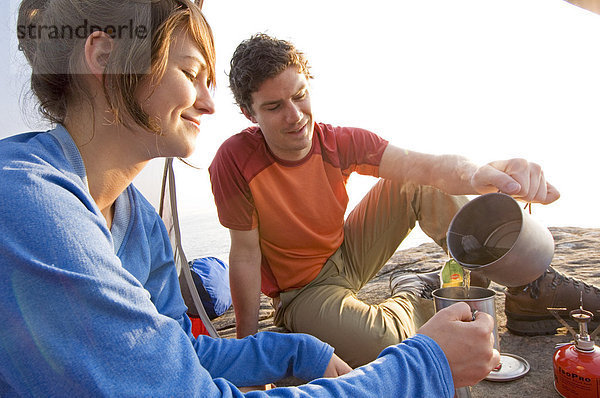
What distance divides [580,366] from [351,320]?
0.73 metres

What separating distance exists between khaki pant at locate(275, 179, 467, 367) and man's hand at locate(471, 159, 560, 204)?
494mm

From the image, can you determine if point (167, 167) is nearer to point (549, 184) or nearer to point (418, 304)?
point (418, 304)

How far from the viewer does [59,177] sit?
666 millimetres

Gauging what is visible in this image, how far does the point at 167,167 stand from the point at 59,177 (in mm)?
1550

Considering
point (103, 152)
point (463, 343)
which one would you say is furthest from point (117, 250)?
point (463, 343)

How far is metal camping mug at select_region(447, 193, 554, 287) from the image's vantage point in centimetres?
101

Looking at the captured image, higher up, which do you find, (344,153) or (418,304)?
(344,153)

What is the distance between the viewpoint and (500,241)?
123cm

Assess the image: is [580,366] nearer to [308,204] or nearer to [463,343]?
[463,343]

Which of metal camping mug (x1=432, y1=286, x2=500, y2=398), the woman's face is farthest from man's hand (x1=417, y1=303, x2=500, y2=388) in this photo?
the woman's face

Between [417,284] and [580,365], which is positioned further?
[417,284]

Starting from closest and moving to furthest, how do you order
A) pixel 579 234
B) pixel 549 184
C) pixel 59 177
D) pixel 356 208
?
pixel 59 177 < pixel 549 184 < pixel 356 208 < pixel 579 234

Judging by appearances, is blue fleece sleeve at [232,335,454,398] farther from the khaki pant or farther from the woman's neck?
the khaki pant

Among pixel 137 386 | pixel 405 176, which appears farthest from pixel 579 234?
pixel 137 386
